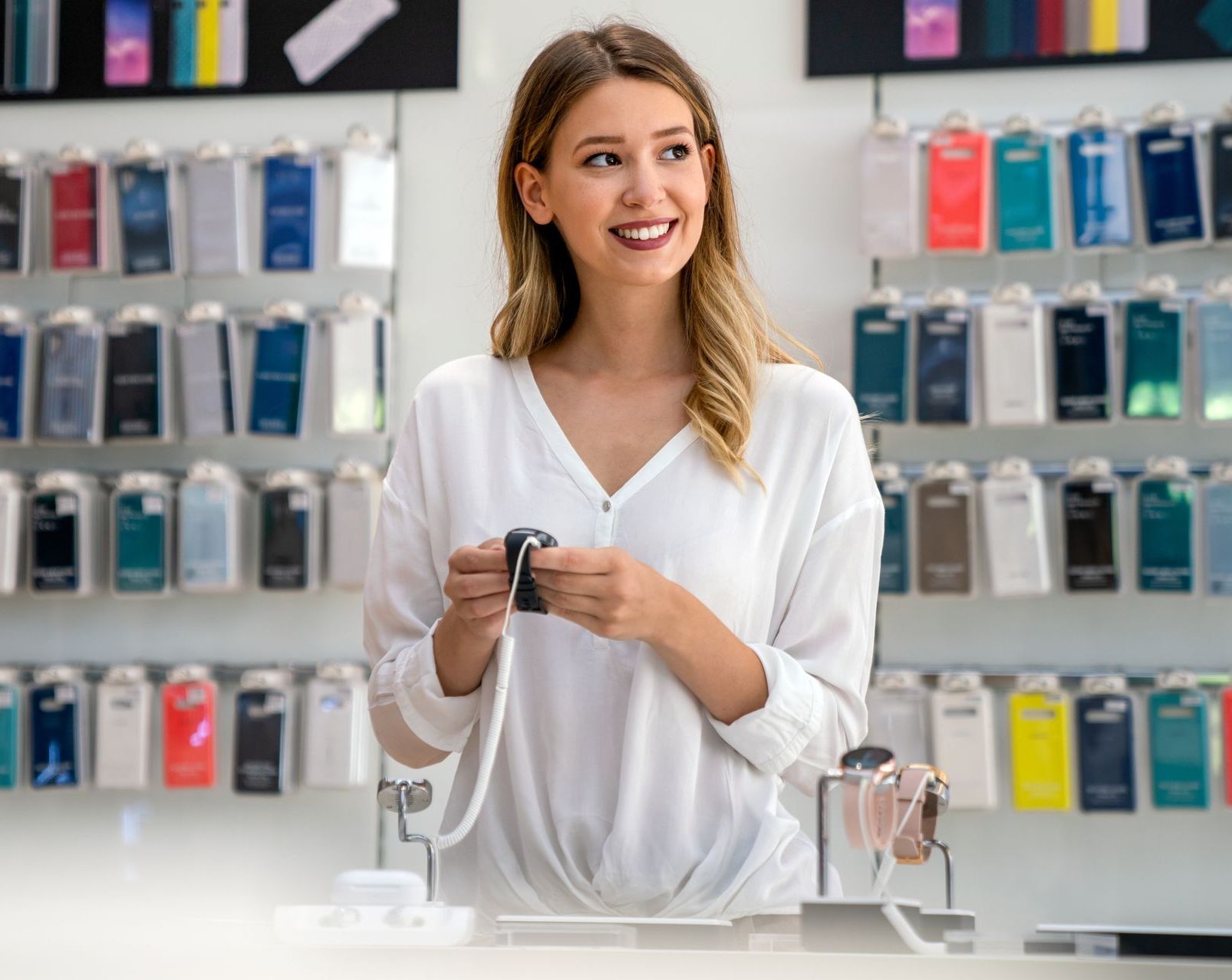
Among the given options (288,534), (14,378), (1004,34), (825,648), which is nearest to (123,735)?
(288,534)

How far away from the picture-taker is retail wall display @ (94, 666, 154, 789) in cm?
350

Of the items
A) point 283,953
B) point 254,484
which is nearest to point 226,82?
point 254,484

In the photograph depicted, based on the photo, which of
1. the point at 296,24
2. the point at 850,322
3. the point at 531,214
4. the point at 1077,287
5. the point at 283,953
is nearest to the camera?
the point at 283,953

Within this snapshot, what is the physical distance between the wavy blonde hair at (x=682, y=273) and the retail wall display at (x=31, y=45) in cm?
272

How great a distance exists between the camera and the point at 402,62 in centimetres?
381

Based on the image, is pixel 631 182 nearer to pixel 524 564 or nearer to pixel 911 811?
pixel 524 564

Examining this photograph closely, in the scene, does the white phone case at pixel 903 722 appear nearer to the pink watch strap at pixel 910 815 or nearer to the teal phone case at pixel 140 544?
the teal phone case at pixel 140 544

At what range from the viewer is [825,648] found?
1490 mm

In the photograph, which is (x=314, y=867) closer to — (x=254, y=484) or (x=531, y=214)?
(x=254, y=484)

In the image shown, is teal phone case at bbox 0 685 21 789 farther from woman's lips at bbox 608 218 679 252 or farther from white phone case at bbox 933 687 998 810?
woman's lips at bbox 608 218 679 252

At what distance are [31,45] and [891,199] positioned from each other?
223 cm

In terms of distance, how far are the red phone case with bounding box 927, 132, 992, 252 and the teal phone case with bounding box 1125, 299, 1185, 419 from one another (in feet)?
1.23

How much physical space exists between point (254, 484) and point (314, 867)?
928 mm

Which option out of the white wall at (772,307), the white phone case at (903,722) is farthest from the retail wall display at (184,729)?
the white phone case at (903,722)
